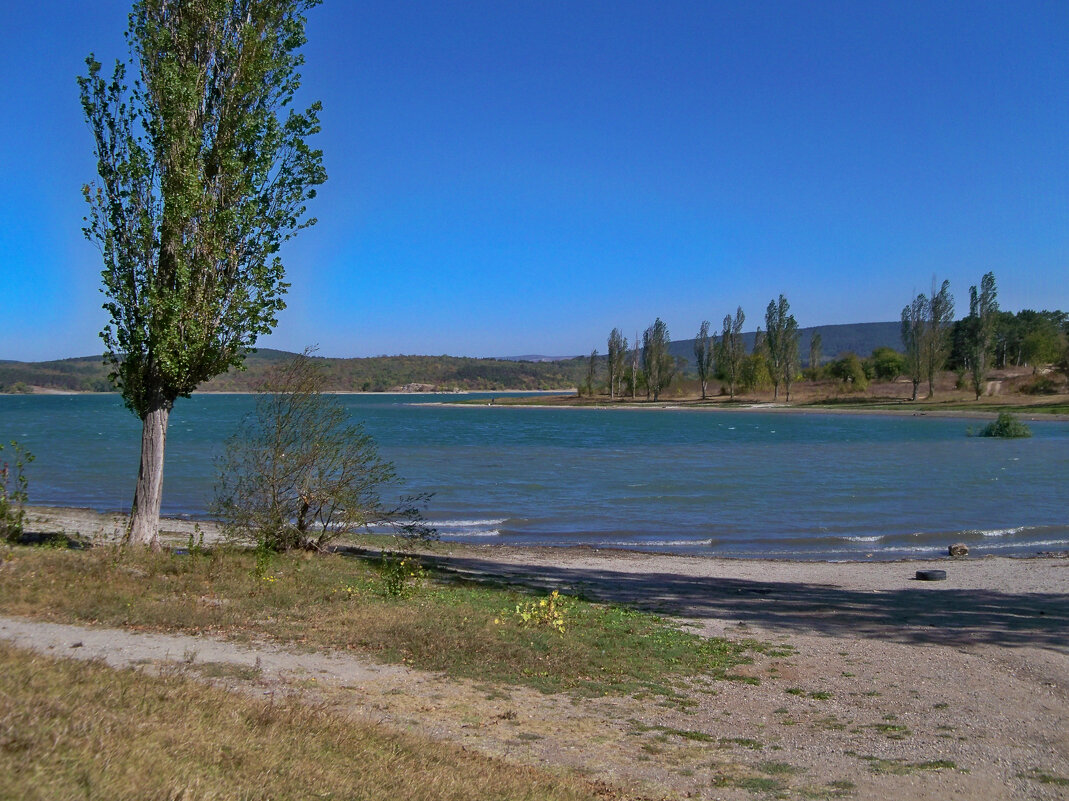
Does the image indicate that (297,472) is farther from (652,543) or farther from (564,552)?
(652,543)

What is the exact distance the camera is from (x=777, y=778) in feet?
21.4

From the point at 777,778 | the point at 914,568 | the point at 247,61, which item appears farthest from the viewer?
the point at 914,568

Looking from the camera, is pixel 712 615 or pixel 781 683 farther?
pixel 712 615

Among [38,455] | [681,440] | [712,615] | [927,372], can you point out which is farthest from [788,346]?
[712,615]

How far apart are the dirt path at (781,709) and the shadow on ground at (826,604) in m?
0.10

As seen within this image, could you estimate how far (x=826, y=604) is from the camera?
14648 millimetres

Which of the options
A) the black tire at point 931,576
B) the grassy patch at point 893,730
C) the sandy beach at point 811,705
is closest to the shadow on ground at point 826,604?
the sandy beach at point 811,705

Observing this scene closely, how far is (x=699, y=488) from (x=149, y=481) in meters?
26.3

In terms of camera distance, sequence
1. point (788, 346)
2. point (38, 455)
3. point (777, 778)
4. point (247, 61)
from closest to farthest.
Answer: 1. point (777, 778)
2. point (247, 61)
3. point (38, 455)
4. point (788, 346)

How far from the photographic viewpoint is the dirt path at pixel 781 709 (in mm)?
6605

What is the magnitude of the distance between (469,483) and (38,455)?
28.0 meters

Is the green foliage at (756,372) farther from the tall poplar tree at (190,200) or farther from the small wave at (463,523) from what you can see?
the tall poplar tree at (190,200)

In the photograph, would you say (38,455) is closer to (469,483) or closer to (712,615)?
(469,483)

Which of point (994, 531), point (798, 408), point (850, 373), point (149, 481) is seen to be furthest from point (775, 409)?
point (149, 481)
